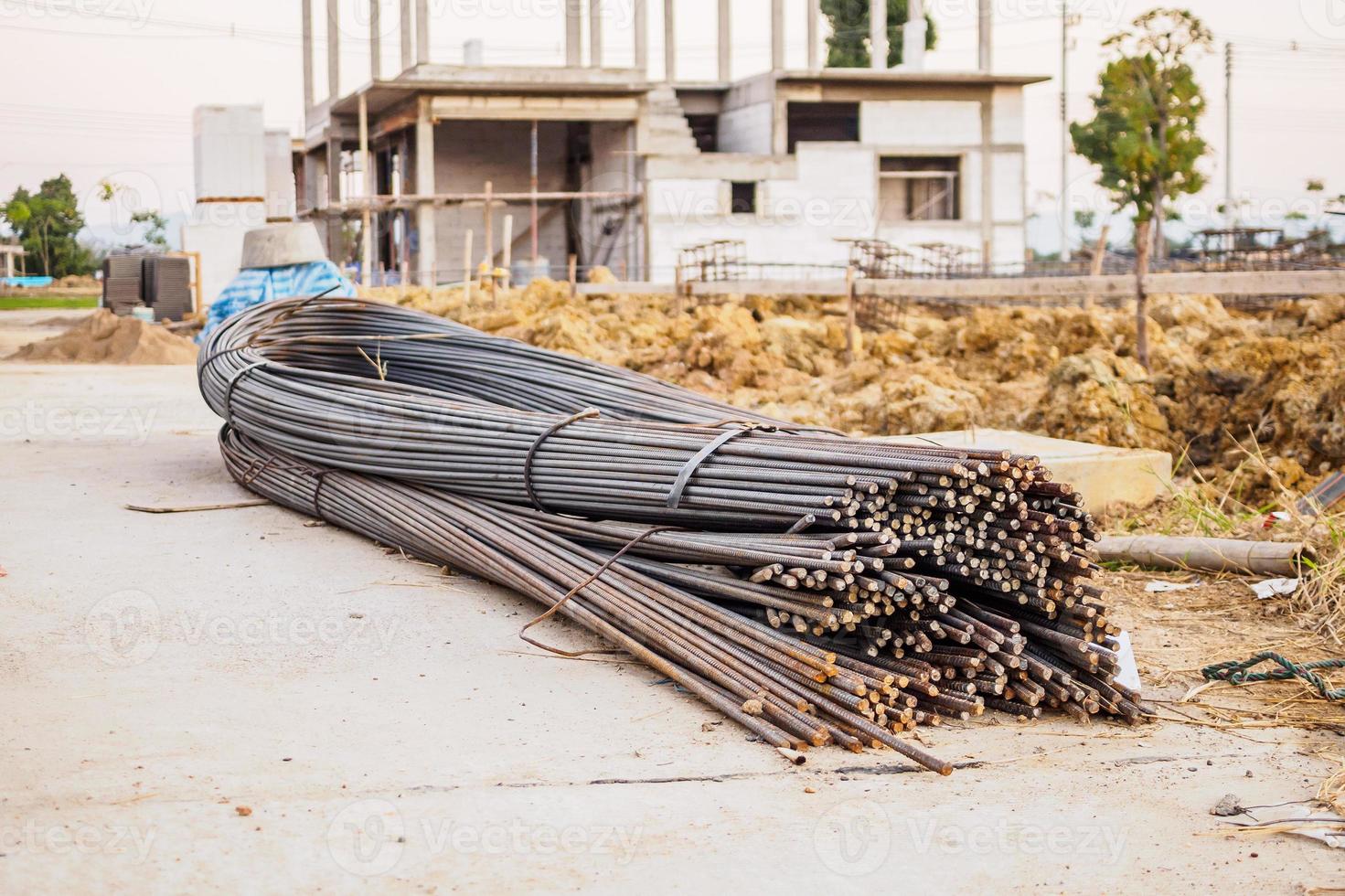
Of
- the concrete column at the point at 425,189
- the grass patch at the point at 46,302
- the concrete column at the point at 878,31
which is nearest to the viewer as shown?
the concrete column at the point at 425,189

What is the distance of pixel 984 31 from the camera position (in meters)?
33.1

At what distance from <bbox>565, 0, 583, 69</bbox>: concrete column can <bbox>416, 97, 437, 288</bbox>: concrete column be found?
125 inches

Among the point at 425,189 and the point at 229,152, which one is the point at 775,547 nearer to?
the point at 229,152

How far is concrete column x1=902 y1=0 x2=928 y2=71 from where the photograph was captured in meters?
33.2

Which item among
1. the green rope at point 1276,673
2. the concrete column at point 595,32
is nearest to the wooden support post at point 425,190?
the concrete column at point 595,32

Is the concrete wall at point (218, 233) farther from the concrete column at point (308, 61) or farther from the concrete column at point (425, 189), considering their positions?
the concrete column at point (308, 61)

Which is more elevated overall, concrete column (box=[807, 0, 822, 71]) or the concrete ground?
concrete column (box=[807, 0, 822, 71])

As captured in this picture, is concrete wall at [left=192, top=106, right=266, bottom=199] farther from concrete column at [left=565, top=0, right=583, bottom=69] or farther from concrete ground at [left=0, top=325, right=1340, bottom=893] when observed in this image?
concrete ground at [left=0, top=325, right=1340, bottom=893]

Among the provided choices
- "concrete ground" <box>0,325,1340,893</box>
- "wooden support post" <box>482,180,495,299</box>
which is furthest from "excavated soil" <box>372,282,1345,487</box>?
"concrete ground" <box>0,325,1340,893</box>

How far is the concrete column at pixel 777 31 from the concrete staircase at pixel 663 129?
2.42 m

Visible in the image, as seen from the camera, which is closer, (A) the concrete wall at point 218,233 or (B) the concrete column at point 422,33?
(A) the concrete wall at point 218,233

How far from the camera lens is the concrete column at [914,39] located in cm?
3319

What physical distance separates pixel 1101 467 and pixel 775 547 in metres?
3.15

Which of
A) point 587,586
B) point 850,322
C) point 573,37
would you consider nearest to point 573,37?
point 573,37
